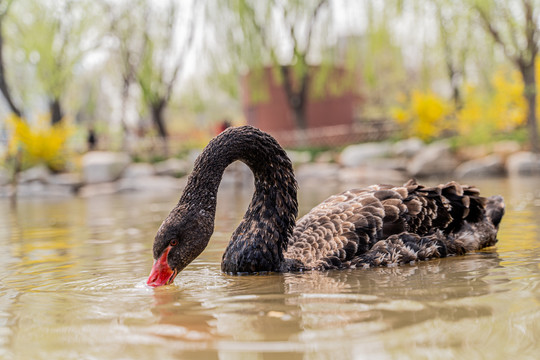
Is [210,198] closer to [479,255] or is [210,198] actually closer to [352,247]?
[352,247]

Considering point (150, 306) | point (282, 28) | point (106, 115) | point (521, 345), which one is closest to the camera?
point (521, 345)

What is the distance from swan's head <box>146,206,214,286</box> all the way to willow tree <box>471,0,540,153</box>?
14155 mm

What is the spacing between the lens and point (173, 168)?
19.8 m

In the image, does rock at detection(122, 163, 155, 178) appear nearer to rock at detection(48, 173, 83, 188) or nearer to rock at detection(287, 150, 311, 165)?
rock at detection(48, 173, 83, 188)

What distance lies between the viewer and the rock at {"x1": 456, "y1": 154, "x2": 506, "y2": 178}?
1622cm

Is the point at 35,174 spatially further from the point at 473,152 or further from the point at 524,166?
the point at 524,166

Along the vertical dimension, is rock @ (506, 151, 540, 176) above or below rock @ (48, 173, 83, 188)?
below

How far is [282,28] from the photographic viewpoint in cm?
2017

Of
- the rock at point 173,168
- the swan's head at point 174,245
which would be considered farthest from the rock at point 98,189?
the swan's head at point 174,245

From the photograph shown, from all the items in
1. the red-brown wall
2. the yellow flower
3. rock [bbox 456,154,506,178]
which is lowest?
rock [bbox 456,154,506,178]

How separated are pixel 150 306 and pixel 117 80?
108ft

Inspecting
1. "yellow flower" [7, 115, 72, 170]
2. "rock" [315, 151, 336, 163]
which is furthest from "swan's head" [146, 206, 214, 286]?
"yellow flower" [7, 115, 72, 170]

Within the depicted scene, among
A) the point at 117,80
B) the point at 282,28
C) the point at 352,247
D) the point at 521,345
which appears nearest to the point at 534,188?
the point at 352,247

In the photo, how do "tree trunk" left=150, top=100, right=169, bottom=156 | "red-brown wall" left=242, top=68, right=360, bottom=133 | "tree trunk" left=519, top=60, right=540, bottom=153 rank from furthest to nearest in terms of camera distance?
"red-brown wall" left=242, top=68, right=360, bottom=133
"tree trunk" left=150, top=100, right=169, bottom=156
"tree trunk" left=519, top=60, right=540, bottom=153
